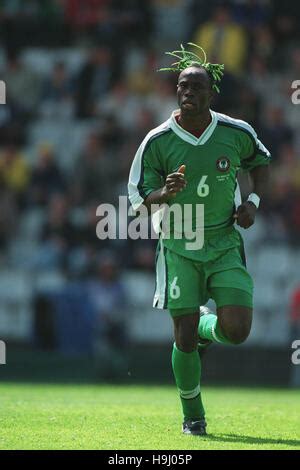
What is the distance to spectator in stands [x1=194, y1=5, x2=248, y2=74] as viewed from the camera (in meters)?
18.9

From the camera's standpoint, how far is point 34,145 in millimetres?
19578

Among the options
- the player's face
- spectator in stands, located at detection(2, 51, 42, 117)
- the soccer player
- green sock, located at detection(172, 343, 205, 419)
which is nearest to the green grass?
green sock, located at detection(172, 343, 205, 419)

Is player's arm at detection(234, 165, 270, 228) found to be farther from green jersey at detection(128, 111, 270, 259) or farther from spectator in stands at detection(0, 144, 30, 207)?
spectator in stands at detection(0, 144, 30, 207)

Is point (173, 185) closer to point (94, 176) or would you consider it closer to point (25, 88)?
point (94, 176)

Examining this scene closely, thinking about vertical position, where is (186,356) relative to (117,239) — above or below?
below

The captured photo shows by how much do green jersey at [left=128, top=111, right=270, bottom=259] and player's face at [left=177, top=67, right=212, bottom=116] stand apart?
234mm

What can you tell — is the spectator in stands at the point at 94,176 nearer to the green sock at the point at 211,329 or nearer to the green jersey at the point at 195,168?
the green sock at the point at 211,329

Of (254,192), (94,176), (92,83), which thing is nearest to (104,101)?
(92,83)

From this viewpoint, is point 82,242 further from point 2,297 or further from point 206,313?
point 206,313

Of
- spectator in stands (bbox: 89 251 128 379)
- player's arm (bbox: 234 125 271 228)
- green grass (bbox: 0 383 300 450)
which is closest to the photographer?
green grass (bbox: 0 383 300 450)

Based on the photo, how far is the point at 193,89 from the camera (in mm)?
8562

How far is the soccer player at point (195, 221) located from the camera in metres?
8.62

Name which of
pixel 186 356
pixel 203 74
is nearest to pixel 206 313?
pixel 186 356

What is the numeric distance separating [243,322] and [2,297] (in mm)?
8778
